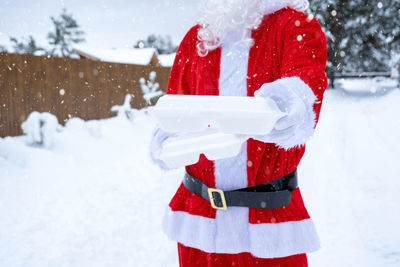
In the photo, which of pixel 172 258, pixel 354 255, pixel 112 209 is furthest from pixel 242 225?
pixel 112 209

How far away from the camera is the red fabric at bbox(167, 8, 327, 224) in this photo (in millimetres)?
1090

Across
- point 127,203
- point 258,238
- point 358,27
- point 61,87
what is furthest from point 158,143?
point 358,27

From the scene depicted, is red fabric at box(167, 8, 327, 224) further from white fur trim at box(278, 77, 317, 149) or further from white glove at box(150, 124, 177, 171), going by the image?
white glove at box(150, 124, 177, 171)

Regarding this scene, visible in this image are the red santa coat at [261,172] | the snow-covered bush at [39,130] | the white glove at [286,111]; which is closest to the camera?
the white glove at [286,111]

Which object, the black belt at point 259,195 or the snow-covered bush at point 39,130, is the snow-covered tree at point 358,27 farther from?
the black belt at point 259,195

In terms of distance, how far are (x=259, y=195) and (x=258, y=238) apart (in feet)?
0.53

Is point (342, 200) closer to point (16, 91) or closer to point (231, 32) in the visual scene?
point (231, 32)

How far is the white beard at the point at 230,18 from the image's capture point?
51.2 inches

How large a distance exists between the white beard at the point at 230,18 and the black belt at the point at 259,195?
56 centimetres

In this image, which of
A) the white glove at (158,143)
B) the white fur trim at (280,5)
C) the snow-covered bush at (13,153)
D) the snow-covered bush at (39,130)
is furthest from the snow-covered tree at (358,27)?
the white glove at (158,143)

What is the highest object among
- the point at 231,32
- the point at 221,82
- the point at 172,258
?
the point at 231,32

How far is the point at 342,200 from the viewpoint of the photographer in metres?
3.66

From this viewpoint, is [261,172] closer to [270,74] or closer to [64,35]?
[270,74]

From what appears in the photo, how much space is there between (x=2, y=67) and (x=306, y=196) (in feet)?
22.2
